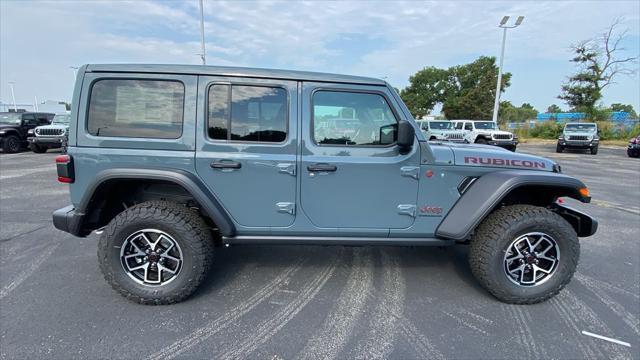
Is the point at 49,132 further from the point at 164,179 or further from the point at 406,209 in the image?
the point at 406,209

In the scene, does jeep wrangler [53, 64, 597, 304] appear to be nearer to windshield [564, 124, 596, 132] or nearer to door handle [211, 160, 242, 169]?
door handle [211, 160, 242, 169]

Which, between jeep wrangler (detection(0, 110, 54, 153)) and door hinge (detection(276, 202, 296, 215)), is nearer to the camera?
door hinge (detection(276, 202, 296, 215))

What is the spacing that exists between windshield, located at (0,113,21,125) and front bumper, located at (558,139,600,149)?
2859cm

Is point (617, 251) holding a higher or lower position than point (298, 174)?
lower

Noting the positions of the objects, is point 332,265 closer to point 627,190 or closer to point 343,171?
point 343,171

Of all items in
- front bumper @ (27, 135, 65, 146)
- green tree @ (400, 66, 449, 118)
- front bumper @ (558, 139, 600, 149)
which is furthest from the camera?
green tree @ (400, 66, 449, 118)

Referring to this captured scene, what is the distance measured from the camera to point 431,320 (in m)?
2.61

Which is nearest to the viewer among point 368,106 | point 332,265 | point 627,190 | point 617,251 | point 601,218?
point 368,106

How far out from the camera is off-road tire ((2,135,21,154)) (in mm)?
13773

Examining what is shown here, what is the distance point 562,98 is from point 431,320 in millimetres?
34418

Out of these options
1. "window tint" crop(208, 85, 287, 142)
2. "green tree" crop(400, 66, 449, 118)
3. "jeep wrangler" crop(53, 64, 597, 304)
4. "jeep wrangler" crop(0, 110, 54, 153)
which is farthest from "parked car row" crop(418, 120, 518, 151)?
"green tree" crop(400, 66, 449, 118)

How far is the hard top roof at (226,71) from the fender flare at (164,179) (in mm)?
840

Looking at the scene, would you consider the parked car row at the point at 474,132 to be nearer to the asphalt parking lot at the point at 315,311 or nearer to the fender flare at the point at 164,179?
the asphalt parking lot at the point at 315,311

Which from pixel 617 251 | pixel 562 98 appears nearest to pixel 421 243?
pixel 617 251
